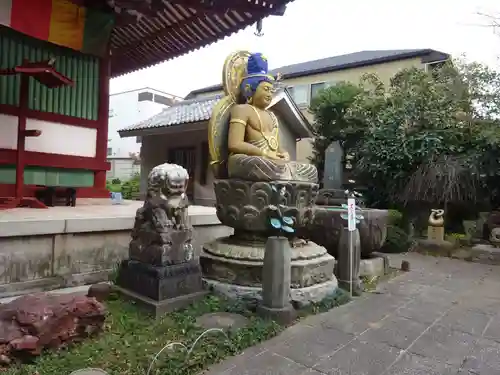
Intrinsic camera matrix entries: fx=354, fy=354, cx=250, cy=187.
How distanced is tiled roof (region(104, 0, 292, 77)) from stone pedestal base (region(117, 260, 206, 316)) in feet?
12.3

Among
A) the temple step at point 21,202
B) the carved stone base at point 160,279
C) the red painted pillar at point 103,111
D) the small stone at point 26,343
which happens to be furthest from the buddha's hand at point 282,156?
the red painted pillar at point 103,111

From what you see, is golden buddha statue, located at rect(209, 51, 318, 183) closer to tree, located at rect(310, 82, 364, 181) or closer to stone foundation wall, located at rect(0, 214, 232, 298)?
stone foundation wall, located at rect(0, 214, 232, 298)

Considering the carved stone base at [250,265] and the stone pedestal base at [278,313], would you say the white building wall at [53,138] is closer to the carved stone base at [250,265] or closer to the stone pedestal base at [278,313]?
the carved stone base at [250,265]

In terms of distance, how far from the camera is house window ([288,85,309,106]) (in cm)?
1661

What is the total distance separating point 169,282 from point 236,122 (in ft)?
6.33

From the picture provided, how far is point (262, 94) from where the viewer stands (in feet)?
14.1

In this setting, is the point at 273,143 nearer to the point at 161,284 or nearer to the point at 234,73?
the point at 234,73

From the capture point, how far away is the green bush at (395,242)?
26.6ft

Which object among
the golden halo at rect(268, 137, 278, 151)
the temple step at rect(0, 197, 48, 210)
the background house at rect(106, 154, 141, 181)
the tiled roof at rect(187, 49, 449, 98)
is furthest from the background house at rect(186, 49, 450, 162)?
the background house at rect(106, 154, 141, 181)

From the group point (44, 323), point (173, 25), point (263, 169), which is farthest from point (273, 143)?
point (173, 25)

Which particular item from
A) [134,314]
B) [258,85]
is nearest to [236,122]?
[258,85]

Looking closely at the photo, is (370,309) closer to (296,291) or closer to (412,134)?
(296,291)

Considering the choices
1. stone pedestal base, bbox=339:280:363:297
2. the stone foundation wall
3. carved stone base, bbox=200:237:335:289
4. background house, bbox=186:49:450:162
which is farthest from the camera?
background house, bbox=186:49:450:162

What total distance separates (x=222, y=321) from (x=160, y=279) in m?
0.70
